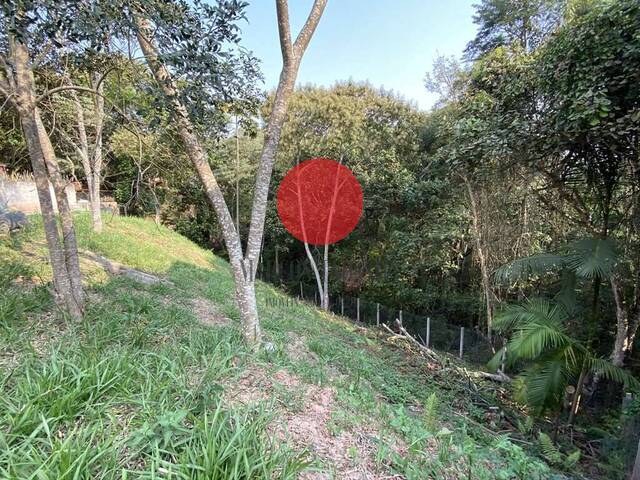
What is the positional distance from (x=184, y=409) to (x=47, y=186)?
2511 mm

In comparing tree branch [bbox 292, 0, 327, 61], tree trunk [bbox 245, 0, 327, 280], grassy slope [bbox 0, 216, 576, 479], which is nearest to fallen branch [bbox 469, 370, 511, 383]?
grassy slope [bbox 0, 216, 576, 479]

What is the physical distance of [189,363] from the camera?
2.48 meters

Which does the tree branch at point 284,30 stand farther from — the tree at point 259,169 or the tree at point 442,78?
the tree at point 442,78

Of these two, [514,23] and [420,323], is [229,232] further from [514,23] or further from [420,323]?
[514,23]

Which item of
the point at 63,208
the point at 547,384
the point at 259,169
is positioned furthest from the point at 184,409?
the point at 547,384

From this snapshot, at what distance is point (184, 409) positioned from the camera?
5.87 feet

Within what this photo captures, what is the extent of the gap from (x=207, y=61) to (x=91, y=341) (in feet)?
7.54

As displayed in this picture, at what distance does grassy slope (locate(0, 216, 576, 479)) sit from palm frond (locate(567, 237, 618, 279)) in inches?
80.1

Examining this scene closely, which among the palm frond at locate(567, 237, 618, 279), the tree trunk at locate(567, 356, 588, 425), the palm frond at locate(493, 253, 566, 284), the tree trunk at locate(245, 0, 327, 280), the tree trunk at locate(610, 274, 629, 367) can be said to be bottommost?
the tree trunk at locate(567, 356, 588, 425)

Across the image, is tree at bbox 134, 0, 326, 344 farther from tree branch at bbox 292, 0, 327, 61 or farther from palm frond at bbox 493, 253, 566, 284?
palm frond at bbox 493, 253, 566, 284
